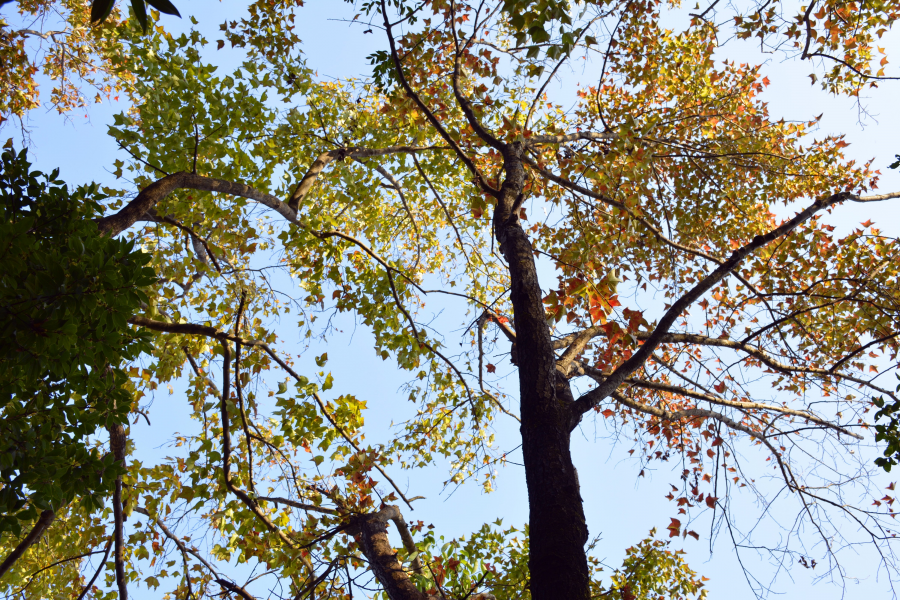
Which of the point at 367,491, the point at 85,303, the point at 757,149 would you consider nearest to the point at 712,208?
the point at 757,149

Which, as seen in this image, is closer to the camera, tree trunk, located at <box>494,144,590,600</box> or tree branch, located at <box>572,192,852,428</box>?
tree trunk, located at <box>494,144,590,600</box>

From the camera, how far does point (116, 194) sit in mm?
5133

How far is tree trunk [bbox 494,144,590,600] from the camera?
2.40m

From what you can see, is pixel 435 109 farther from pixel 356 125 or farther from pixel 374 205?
pixel 374 205

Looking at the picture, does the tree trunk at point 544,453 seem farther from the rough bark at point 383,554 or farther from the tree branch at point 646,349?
the rough bark at point 383,554

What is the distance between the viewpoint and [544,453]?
2848 mm

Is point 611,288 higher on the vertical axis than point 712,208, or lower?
lower

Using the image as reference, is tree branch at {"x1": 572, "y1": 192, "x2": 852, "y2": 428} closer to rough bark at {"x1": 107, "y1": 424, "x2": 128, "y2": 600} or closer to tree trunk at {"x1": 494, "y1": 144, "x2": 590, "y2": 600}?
tree trunk at {"x1": 494, "y1": 144, "x2": 590, "y2": 600}

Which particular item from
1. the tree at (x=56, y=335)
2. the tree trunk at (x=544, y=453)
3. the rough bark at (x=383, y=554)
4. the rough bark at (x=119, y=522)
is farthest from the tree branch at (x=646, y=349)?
the rough bark at (x=119, y=522)

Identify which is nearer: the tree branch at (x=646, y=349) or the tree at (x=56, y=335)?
the tree at (x=56, y=335)

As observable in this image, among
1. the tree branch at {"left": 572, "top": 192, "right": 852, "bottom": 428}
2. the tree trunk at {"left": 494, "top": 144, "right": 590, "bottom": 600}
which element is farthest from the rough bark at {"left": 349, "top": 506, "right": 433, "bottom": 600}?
the tree branch at {"left": 572, "top": 192, "right": 852, "bottom": 428}

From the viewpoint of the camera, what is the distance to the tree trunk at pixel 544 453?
2.40m

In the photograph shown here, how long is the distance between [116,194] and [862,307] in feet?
29.2

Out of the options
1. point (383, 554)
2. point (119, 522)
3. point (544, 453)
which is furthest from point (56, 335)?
point (383, 554)
